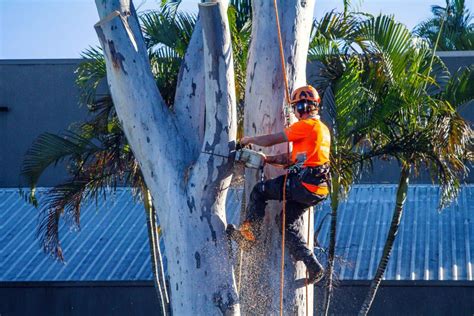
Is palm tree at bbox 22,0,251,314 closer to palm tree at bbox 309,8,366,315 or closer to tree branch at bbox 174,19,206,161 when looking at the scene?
palm tree at bbox 309,8,366,315

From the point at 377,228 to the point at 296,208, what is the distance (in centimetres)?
911

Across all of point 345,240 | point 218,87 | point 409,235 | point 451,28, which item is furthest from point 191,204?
point 451,28

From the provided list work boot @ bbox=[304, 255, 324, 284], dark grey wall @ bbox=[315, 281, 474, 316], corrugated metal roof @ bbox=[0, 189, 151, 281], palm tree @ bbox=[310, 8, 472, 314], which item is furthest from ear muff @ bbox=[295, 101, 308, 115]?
corrugated metal roof @ bbox=[0, 189, 151, 281]

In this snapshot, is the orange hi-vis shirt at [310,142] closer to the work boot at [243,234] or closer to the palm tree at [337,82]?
the work boot at [243,234]

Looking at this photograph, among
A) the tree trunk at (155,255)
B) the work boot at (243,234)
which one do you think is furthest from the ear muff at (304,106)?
the tree trunk at (155,255)

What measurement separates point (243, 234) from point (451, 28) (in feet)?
63.9

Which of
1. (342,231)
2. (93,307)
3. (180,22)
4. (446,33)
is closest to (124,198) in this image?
(93,307)

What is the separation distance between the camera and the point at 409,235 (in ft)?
58.6

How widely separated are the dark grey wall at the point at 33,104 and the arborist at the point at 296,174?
38.4ft

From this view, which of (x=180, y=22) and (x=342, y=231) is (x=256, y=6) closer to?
(x=180, y=22)

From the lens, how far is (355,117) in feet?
43.3

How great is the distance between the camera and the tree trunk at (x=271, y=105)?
9.32 metres

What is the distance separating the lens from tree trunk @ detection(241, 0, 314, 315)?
367 inches

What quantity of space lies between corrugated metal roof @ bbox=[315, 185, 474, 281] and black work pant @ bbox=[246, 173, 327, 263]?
22.3 ft
